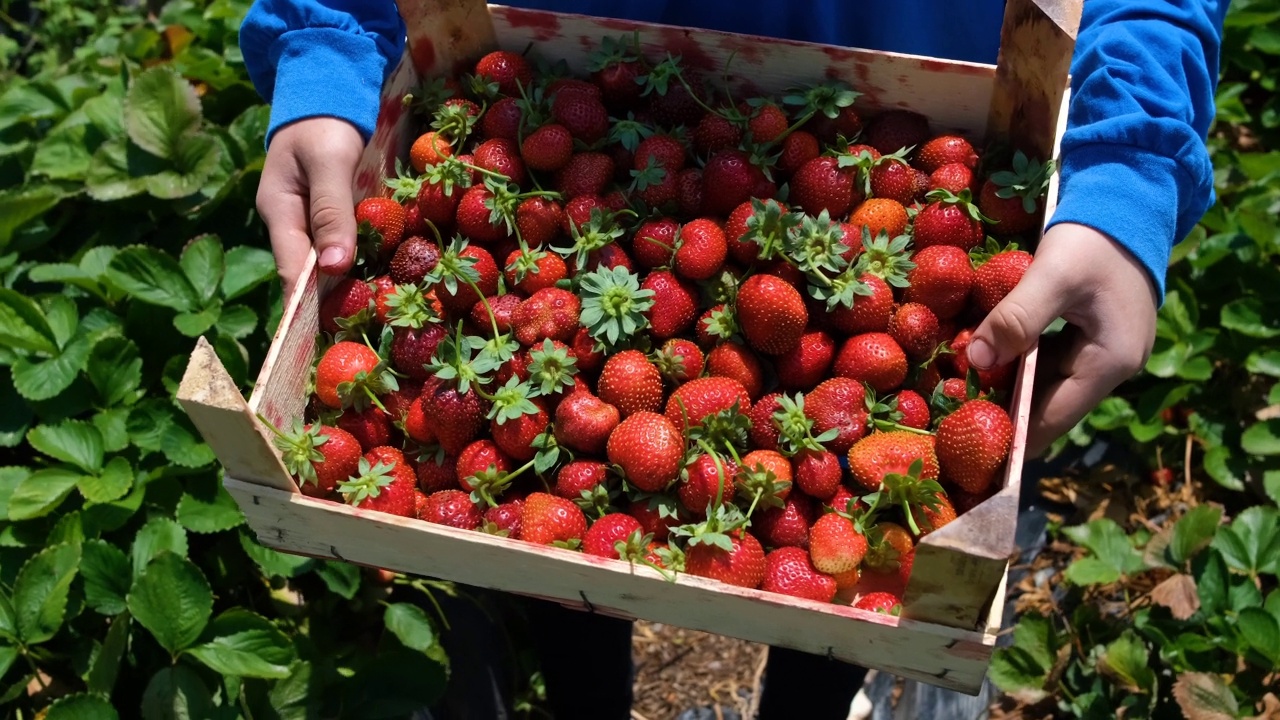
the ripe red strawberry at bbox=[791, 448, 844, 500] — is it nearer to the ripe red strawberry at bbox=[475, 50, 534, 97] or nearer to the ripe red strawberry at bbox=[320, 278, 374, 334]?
the ripe red strawberry at bbox=[320, 278, 374, 334]

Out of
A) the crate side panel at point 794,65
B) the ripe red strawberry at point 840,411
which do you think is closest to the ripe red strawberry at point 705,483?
the ripe red strawberry at point 840,411

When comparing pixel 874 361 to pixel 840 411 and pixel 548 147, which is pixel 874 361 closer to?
pixel 840 411

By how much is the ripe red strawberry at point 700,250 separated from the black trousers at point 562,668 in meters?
0.63

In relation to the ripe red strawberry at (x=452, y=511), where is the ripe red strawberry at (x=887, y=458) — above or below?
above

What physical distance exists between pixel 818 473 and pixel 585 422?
274mm

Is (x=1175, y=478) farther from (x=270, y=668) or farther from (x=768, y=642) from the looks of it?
(x=270, y=668)

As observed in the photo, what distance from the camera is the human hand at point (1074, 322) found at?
3.75 ft

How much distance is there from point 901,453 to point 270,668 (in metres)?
0.98

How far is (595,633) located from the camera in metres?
1.71

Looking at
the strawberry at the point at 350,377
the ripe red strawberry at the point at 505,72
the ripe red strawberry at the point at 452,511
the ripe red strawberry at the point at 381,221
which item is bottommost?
the ripe red strawberry at the point at 452,511

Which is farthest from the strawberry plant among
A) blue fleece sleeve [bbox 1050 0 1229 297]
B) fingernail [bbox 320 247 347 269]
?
blue fleece sleeve [bbox 1050 0 1229 297]

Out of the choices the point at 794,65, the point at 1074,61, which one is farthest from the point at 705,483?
the point at 1074,61

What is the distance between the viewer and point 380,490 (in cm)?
120

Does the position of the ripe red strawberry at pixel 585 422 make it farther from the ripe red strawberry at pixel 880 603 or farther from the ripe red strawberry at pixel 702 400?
the ripe red strawberry at pixel 880 603
